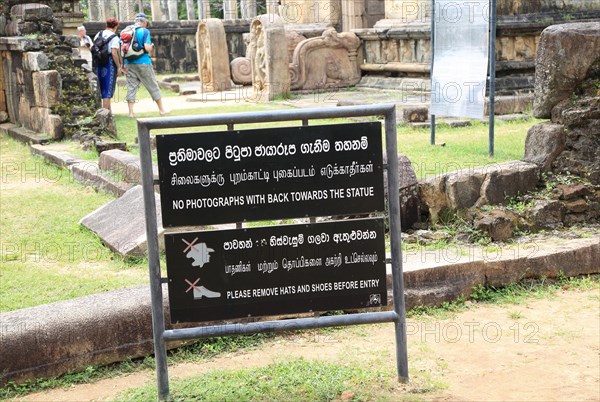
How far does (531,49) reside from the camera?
14250 mm

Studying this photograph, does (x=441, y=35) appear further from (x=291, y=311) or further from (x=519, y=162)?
(x=291, y=311)

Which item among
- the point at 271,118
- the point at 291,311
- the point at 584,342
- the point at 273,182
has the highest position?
the point at 271,118

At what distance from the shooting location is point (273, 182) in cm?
387

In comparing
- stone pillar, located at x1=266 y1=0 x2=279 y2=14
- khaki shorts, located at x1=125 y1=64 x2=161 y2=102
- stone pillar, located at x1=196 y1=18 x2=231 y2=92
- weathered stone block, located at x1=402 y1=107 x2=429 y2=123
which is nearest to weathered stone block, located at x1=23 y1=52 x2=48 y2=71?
khaki shorts, located at x1=125 y1=64 x2=161 y2=102

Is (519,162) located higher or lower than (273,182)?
lower

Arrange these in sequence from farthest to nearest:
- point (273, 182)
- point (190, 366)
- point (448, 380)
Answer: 1. point (190, 366)
2. point (448, 380)
3. point (273, 182)

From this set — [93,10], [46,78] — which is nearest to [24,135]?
[46,78]

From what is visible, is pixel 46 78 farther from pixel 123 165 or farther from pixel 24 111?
pixel 123 165

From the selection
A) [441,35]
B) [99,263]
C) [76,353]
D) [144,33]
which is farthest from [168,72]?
[76,353]

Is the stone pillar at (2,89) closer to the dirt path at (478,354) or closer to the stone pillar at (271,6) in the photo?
the stone pillar at (271,6)

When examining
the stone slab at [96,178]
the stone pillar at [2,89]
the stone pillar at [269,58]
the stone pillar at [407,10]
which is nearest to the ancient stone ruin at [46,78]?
the stone pillar at [2,89]

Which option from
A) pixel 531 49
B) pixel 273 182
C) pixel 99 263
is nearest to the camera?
pixel 273 182

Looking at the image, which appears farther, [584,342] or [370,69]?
[370,69]

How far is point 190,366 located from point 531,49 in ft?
36.6
